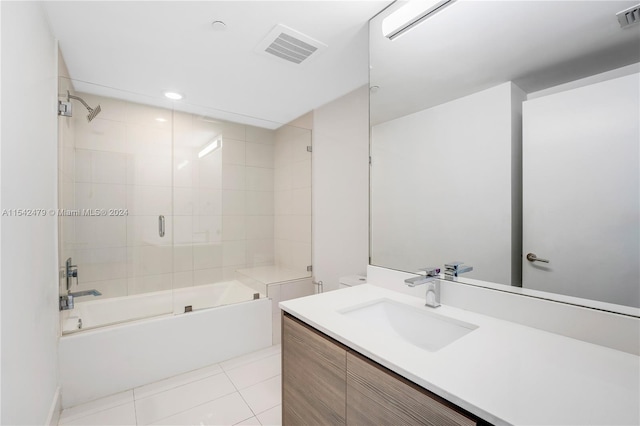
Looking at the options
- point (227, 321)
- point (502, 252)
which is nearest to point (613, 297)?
point (502, 252)

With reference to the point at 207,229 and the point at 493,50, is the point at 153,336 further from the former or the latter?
the point at 493,50

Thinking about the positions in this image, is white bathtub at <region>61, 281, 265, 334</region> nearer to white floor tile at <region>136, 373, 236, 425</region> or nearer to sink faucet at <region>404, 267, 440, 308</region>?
white floor tile at <region>136, 373, 236, 425</region>

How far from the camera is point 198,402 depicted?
183 centimetres

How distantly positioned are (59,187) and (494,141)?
8.60 feet

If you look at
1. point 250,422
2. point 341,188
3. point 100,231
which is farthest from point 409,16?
point 100,231

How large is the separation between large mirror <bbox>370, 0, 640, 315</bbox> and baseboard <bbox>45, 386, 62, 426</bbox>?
2012 millimetres

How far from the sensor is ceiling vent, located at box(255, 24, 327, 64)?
1.74 metres

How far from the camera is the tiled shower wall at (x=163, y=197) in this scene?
2191 millimetres

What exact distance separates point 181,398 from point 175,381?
24 cm

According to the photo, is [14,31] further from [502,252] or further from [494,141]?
[502,252]

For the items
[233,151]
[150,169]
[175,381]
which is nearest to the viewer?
[175,381]

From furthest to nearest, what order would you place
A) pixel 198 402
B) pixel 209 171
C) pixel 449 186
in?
pixel 209 171, pixel 198 402, pixel 449 186

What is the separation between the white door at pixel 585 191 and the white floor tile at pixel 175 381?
88.5 inches

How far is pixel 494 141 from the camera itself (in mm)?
1225
